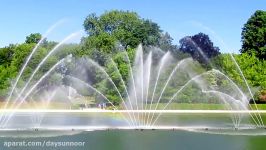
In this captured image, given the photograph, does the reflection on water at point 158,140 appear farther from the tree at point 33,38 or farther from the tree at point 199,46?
the tree at point 33,38

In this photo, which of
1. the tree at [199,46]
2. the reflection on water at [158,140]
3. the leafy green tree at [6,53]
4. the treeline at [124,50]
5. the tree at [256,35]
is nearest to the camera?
the reflection on water at [158,140]

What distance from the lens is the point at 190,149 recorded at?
23.5 m

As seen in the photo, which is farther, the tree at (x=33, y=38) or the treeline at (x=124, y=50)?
the tree at (x=33, y=38)

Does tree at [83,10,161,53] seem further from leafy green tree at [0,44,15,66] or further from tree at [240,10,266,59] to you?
tree at [240,10,266,59]

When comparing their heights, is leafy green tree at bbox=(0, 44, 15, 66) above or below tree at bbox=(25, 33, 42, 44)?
below

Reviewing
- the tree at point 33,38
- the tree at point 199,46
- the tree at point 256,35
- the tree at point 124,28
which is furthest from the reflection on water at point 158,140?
the tree at point 33,38

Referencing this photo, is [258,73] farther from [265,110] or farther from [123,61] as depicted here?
[123,61]

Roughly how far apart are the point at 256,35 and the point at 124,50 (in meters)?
24.3

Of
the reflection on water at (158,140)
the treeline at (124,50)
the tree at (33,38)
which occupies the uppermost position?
the tree at (33,38)

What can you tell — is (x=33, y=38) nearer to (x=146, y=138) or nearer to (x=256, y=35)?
(x=256, y=35)

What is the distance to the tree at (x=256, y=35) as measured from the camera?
83000mm

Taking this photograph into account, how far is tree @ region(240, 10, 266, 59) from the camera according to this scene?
272ft

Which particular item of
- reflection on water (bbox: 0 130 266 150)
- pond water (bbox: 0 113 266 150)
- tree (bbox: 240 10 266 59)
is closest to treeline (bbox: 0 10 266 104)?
tree (bbox: 240 10 266 59)

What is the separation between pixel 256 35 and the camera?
83.8m
